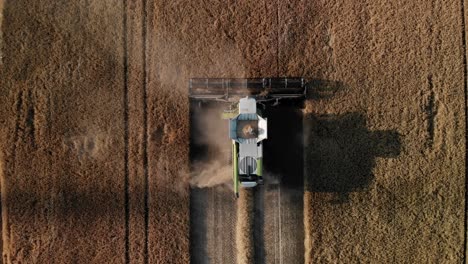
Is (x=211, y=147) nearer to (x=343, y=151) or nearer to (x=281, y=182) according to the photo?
(x=281, y=182)

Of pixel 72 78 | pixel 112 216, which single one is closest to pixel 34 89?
pixel 72 78

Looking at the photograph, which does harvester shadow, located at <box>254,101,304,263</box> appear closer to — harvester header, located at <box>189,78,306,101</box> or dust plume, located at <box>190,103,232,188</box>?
Answer: harvester header, located at <box>189,78,306,101</box>

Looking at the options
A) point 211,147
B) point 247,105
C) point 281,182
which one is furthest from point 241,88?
point 281,182

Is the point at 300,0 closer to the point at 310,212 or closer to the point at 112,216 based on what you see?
the point at 310,212

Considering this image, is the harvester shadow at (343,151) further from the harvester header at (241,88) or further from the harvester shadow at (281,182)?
the harvester header at (241,88)

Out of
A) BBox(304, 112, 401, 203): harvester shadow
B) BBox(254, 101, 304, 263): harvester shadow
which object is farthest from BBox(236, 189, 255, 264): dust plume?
BBox(304, 112, 401, 203): harvester shadow

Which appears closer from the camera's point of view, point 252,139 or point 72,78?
point 252,139
